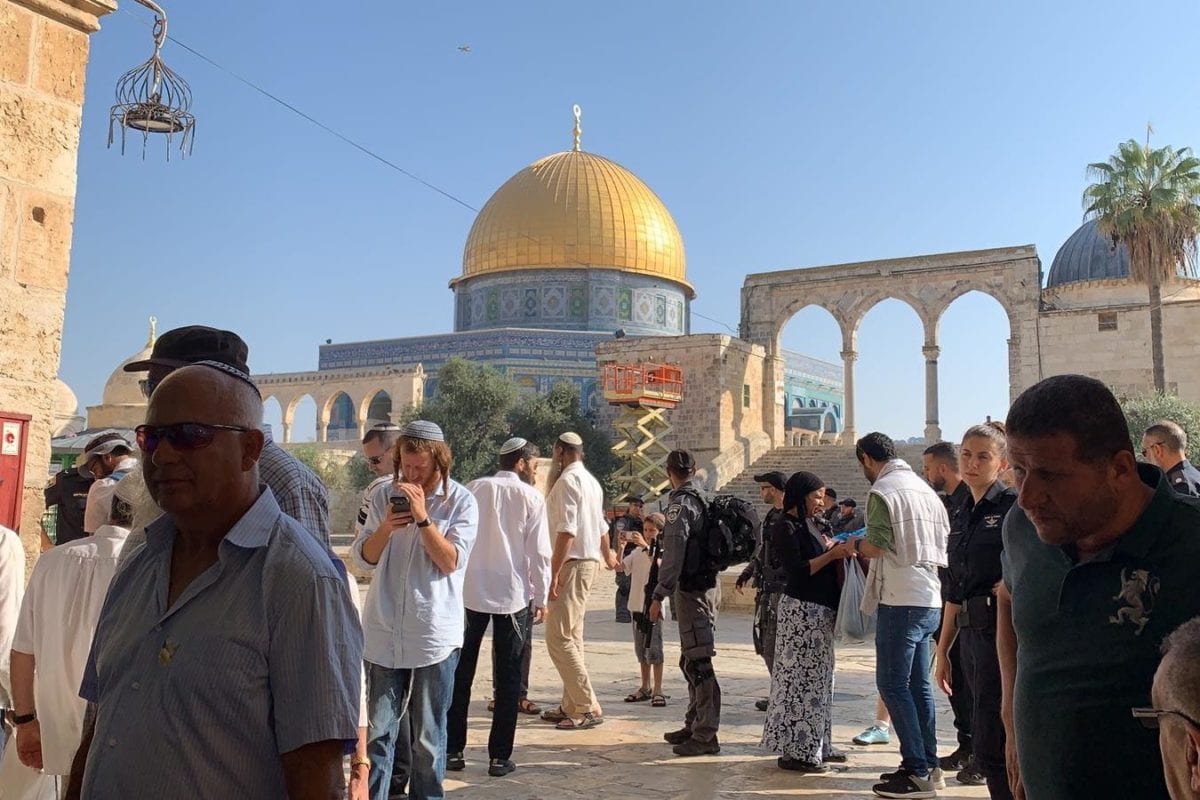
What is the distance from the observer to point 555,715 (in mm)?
5734

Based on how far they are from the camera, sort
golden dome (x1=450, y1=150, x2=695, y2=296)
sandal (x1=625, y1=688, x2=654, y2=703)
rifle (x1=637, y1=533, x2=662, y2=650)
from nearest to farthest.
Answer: rifle (x1=637, y1=533, x2=662, y2=650)
sandal (x1=625, y1=688, x2=654, y2=703)
golden dome (x1=450, y1=150, x2=695, y2=296)

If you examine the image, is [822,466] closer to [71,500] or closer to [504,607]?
[504,607]

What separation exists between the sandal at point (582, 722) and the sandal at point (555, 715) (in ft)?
0.11

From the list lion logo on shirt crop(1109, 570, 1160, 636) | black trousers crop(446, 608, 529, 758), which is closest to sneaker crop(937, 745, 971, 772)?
black trousers crop(446, 608, 529, 758)

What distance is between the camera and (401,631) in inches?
143

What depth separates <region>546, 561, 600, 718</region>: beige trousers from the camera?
549cm

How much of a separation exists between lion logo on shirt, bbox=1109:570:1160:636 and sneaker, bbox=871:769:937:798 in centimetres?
273

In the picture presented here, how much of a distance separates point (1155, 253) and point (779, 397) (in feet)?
38.1

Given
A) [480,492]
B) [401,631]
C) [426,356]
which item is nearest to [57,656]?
[401,631]

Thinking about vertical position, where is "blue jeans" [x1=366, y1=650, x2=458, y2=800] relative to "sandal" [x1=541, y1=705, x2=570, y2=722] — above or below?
above

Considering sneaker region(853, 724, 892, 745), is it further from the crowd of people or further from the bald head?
the bald head

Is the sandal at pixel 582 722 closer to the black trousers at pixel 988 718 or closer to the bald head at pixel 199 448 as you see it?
the black trousers at pixel 988 718

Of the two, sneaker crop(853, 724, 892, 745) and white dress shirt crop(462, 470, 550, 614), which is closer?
white dress shirt crop(462, 470, 550, 614)

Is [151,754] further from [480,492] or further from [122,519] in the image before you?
[480,492]
